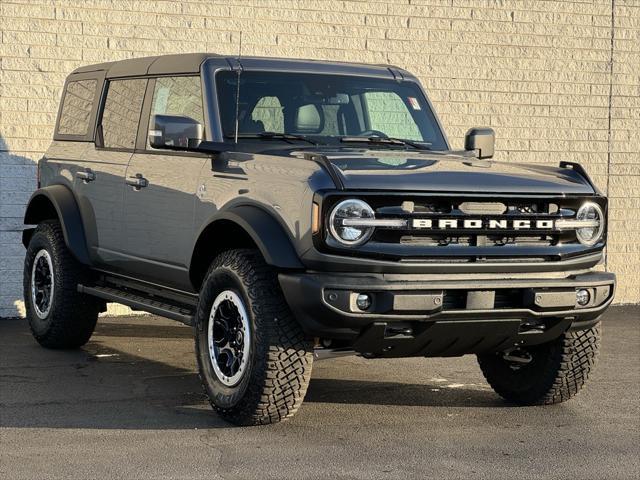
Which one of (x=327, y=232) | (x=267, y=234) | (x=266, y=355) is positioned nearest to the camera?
(x=327, y=232)

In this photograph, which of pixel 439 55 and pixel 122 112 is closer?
pixel 122 112

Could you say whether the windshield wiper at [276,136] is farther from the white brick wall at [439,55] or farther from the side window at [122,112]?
the white brick wall at [439,55]

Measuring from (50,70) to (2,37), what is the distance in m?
0.49

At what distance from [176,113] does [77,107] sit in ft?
5.82

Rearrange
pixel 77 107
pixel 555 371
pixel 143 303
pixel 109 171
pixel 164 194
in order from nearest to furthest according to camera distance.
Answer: pixel 555 371 < pixel 164 194 < pixel 143 303 < pixel 109 171 < pixel 77 107

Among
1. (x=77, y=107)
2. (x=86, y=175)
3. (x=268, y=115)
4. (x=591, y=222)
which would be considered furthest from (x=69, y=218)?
(x=591, y=222)

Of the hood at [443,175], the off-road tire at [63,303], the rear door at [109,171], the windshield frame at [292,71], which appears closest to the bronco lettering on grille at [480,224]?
the hood at [443,175]

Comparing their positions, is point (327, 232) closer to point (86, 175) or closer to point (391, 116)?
point (391, 116)

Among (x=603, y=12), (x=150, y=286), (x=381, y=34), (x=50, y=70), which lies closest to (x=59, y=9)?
(x=50, y=70)

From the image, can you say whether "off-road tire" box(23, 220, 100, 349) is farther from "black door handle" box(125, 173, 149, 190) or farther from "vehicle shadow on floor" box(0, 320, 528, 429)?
"black door handle" box(125, 173, 149, 190)

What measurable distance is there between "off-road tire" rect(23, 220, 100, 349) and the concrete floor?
14 cm

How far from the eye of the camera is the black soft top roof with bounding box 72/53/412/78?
786cm

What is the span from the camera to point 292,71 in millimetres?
7949

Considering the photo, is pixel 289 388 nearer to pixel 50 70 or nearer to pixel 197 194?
pixel 197 194
